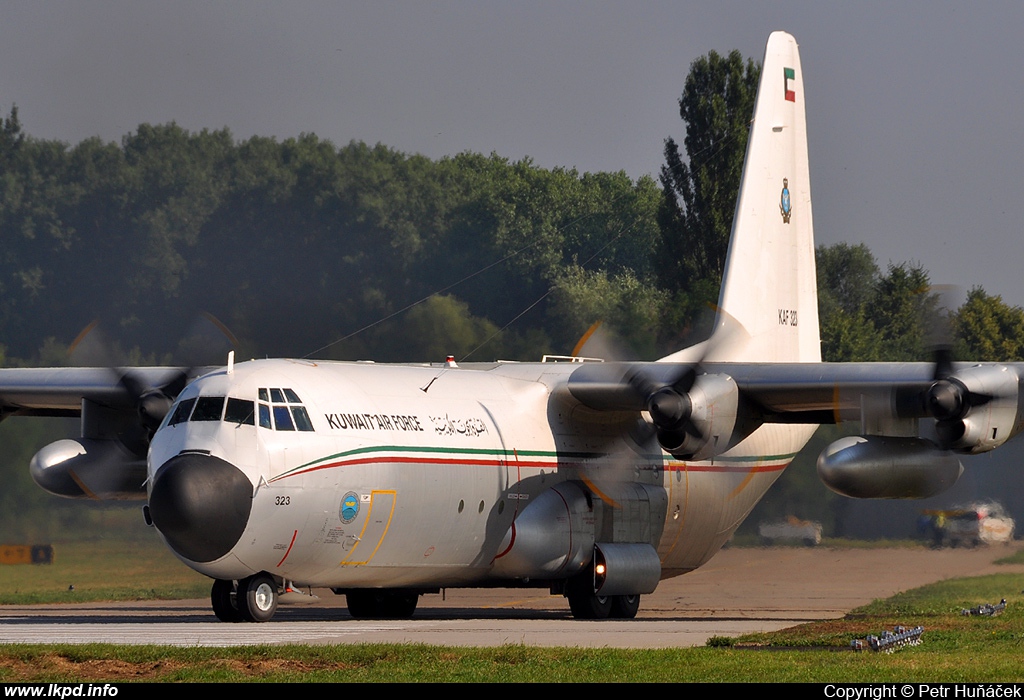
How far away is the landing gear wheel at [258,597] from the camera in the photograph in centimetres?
1609

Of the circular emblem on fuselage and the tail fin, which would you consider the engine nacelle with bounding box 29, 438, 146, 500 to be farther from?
the tail fin

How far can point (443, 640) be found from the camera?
13938mm

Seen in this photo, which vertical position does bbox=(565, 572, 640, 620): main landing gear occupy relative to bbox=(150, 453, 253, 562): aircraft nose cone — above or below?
below

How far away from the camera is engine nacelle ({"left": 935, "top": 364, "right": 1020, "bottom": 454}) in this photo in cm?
1772

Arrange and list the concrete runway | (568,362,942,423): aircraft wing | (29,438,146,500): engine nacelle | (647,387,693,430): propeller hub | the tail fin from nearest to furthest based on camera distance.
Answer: the concrete runway → (647,387,693,430): propeller hub → (568,362,942,423): aircraft wing → (29,438,146,500): engine nacelle → the tail fin

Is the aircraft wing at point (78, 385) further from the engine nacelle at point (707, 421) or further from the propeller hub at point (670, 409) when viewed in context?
the engine nacelle at point (707, 421)

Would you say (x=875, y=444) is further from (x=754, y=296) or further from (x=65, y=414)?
(x=65, y=414)

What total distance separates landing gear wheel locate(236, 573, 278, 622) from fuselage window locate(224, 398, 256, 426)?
5.59 feet

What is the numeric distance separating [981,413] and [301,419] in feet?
26.5

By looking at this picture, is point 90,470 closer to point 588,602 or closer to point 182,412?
point 182,412

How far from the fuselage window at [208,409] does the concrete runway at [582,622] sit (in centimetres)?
222

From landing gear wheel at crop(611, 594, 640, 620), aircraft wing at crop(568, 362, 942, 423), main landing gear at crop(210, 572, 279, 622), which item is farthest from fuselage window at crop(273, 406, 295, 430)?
landing gear wheel at crop(611, 594, 640, 620)

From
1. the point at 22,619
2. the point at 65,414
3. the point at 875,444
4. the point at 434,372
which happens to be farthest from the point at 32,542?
the point at 875,444

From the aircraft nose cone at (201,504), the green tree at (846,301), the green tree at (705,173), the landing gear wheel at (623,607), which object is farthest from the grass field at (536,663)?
the green tree at (705,173)
